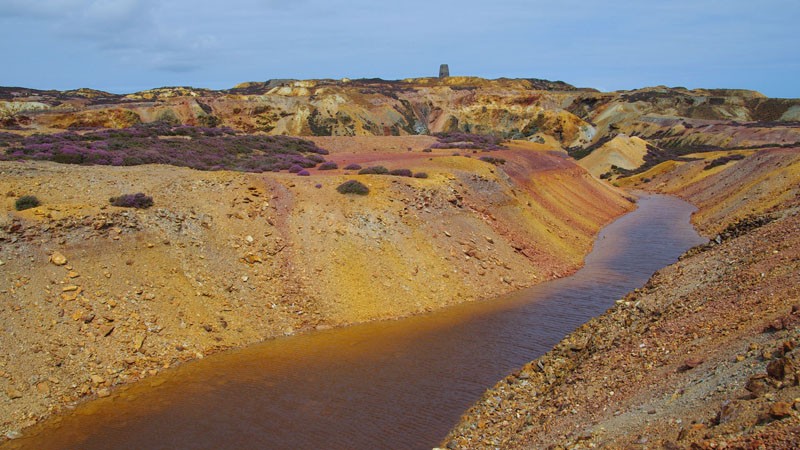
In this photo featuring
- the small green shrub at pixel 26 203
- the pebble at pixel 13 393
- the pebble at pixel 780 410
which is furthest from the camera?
the small green shrub at pixel 26 203

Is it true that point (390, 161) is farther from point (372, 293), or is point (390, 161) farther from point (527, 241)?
point (372, 293)

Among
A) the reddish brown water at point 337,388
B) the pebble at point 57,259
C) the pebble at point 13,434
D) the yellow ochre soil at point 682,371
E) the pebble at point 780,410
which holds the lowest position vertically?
the pebble at point 13,434

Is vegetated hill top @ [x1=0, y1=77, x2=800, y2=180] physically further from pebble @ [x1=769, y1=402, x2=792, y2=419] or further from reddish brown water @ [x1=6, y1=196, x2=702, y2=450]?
pebble @ [x1=769, y1=402, x2=792, y2=419]

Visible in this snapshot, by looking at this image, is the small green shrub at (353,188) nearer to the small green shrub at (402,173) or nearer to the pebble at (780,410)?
the small green shrub at (402,173)

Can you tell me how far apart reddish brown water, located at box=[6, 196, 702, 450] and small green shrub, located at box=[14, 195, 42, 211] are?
861cm

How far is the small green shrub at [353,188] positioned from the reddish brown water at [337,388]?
814 centimetres

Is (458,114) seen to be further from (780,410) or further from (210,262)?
(780,410)

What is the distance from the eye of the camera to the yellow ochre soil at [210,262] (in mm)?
16578

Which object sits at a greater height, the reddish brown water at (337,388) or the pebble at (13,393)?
the pebble at (13,393)

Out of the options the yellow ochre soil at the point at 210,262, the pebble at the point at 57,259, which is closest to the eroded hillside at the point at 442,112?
the yellow ochre soil at the point at 210,262

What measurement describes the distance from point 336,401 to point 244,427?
2.47 m

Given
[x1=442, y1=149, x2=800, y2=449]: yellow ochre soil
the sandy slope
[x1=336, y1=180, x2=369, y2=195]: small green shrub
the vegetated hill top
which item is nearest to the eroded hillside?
the vegetated hill top

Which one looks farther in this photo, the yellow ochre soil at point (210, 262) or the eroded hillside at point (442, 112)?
the eroded hillside at point (442, 112)

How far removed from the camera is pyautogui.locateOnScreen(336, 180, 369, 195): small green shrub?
2797cm
